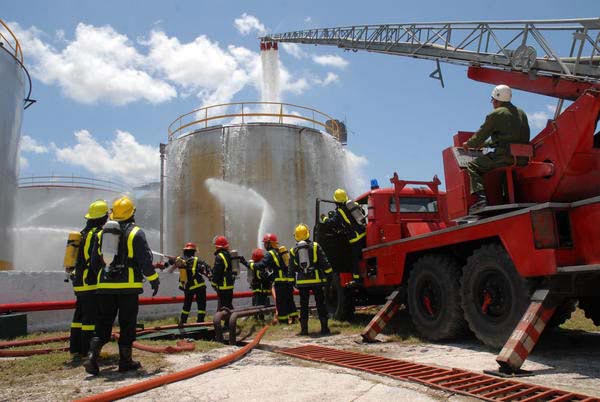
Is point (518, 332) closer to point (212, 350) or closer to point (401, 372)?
point (401, 372)

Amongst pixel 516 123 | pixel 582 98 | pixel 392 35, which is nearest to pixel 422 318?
pixel 516 123

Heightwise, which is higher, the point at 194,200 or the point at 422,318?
the point at 194,200

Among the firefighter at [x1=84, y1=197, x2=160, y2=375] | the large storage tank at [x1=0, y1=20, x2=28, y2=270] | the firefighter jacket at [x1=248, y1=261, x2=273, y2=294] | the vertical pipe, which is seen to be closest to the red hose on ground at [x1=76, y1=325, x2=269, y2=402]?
the firefighter at [x1=84, y1=197, x2=160, y2=375]

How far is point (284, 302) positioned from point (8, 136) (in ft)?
27.2

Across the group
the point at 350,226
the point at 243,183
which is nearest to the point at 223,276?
the point at 350,226

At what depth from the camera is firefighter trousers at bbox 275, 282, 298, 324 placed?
8748mm

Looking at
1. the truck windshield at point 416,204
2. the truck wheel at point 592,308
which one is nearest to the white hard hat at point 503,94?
the truck wheel at point 592,308

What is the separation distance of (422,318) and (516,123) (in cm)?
275

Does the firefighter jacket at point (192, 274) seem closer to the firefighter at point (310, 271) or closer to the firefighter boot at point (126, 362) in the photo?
the firefighter at point (310, 271)

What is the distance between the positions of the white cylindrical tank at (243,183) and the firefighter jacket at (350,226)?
6784 millimetres

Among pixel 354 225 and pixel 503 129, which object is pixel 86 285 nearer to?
pixel 354 225

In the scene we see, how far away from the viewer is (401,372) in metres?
4.25

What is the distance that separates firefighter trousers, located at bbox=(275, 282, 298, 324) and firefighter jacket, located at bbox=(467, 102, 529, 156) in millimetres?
4516

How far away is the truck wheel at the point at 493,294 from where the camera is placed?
4.94 metres
